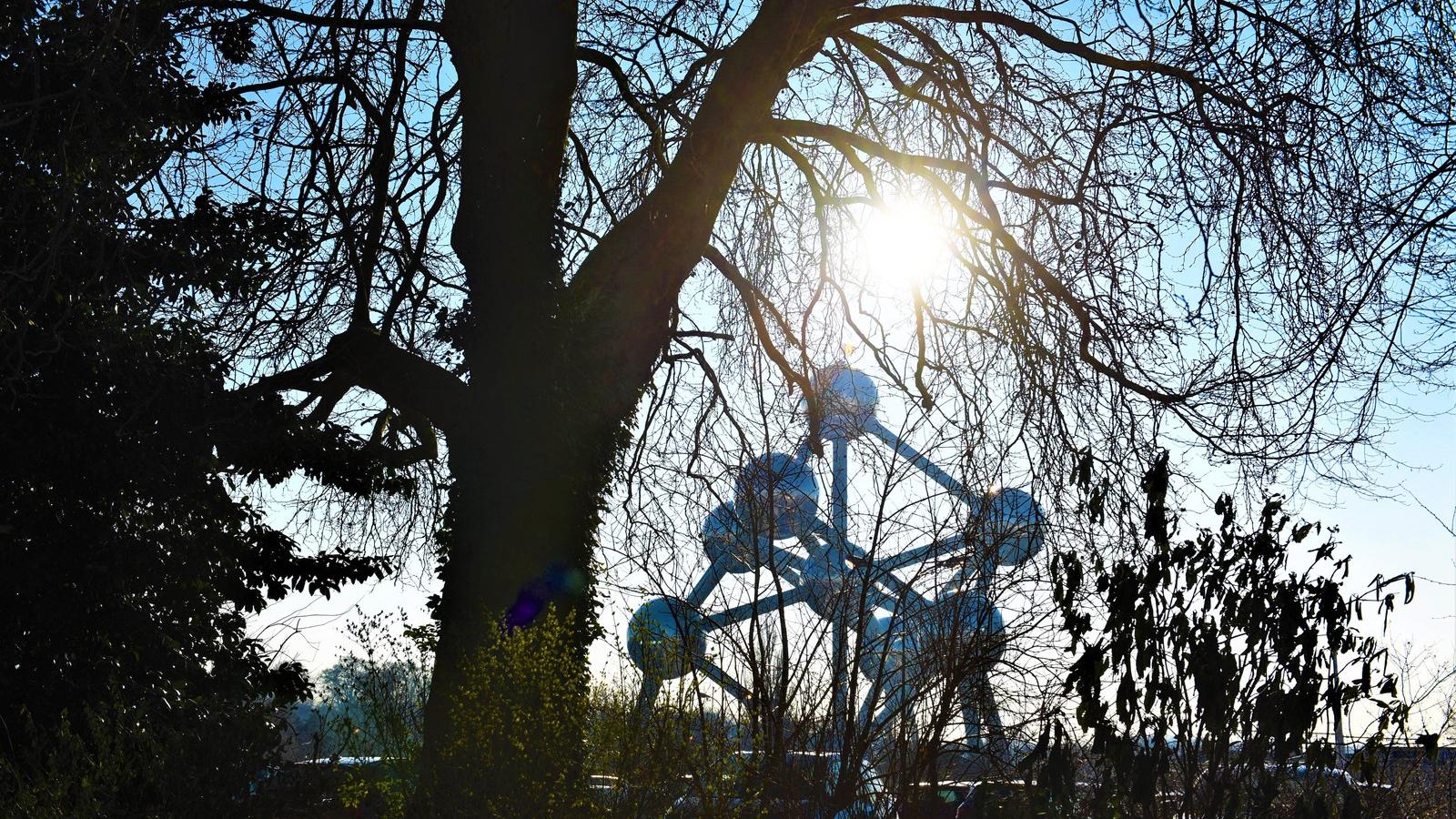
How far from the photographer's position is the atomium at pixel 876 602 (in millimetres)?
5895

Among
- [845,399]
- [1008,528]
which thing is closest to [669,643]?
[1008,528]

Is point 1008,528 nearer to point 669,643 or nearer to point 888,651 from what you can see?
point 888,651

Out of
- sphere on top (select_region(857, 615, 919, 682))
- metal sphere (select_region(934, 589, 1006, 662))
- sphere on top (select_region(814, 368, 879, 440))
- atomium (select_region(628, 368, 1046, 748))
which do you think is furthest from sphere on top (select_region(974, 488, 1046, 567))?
sphere on top (select_region(814, 368, 879, 440))

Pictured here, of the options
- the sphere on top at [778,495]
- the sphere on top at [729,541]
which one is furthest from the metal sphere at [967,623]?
the sphere on top at [778,495]

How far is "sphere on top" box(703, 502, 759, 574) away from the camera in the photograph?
710cm

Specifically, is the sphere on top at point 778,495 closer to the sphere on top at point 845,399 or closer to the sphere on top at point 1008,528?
the sphere on top at point 845,399

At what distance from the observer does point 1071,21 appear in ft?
26.9

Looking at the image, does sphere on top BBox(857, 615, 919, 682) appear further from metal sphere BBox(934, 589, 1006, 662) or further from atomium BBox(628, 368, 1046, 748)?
metal sphere BBox(934, 589, 1006, 662)

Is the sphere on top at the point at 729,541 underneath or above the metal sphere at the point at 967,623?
above

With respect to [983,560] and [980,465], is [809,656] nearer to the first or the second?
[983,560]

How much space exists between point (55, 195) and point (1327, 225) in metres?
6.30

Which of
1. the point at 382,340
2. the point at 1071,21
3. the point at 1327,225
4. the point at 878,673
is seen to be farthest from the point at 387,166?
the point at 1327,225

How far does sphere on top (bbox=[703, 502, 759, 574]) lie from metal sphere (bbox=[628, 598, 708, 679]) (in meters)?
0.48

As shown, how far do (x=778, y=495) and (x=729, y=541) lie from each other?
0.90 metres
